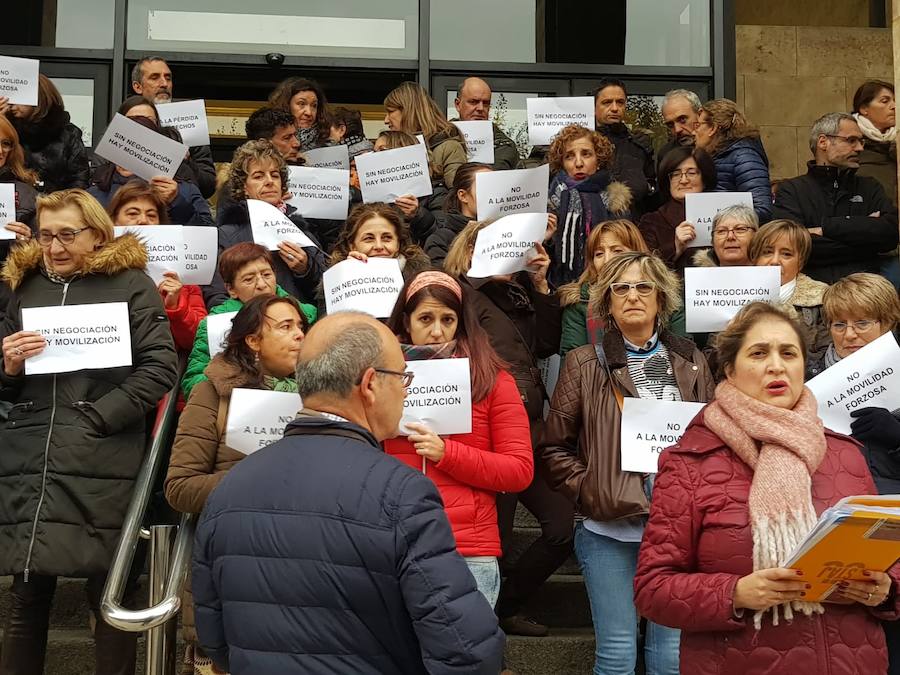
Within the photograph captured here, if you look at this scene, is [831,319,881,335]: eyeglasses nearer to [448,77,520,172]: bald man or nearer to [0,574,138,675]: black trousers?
[0,574,138,675]: black trousers

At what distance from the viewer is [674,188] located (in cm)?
786

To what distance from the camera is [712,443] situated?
12.3 feet

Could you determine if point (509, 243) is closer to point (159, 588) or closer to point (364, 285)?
point (364, 285)

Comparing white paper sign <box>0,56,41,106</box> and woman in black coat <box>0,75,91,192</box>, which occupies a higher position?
white paper sign <box>0,56,41,106</box>

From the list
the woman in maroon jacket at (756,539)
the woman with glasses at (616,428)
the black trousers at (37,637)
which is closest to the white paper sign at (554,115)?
the woman with glasses at (616,428)

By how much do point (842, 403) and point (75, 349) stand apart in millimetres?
3229

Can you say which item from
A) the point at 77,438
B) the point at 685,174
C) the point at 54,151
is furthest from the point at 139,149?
the point at 685,174

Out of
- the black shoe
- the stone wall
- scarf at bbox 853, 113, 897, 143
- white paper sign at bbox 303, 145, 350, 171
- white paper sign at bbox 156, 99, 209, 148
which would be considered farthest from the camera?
the stone wall

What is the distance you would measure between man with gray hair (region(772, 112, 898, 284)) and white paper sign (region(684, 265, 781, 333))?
1510mm

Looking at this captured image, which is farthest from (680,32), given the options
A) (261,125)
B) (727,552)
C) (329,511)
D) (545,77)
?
(329,511)

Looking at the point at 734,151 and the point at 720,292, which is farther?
the point at 734,151

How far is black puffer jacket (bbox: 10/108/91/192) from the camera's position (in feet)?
27.3

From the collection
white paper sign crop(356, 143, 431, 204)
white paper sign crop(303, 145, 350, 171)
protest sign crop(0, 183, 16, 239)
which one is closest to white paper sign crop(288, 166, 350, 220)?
white paper sign crop(356, 143, 431, 204)

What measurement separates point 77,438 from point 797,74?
9725 millimetres
